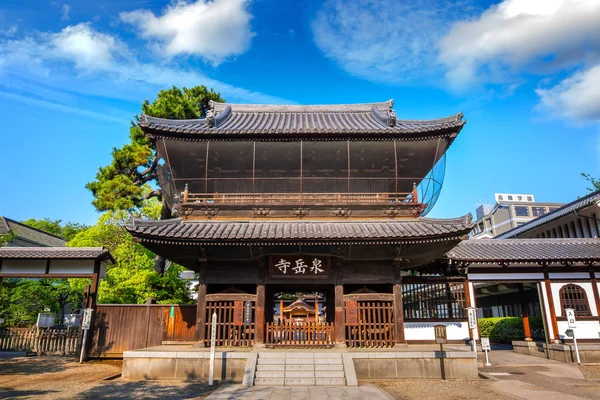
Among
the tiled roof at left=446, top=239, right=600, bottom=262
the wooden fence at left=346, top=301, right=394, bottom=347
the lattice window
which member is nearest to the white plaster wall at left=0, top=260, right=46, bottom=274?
the wooden fence at left=346, top=301, right=394, bottom=347

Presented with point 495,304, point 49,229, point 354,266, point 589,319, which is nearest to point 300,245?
point 354,266

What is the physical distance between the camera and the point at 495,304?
31609mm

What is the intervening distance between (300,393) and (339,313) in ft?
14.2

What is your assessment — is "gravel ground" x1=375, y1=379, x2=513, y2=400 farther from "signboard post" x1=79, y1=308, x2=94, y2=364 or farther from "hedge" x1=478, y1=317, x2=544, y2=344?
"signboard post" x1=79, y1=308, x2=94, y2=364

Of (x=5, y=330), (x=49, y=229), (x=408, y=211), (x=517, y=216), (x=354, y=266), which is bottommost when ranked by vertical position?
(x=5, y=330)

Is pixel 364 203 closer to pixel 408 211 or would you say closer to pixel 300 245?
pixel 408 211

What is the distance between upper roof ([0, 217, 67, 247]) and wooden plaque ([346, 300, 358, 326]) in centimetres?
4109

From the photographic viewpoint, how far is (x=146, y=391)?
10.8 metres

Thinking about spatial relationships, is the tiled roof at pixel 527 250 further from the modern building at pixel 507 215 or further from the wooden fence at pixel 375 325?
the modern building at pixel 507 215

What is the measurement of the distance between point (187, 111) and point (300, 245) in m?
19.0

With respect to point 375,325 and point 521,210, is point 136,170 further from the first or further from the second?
point 521,210

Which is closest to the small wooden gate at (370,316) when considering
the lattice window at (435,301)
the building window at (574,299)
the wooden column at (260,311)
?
the wooden column at (260,311)

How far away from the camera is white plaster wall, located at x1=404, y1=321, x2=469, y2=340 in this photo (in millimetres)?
17188

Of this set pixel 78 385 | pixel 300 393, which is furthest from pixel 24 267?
pixel 300 393
